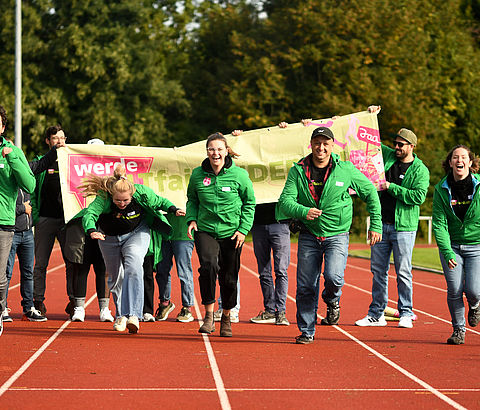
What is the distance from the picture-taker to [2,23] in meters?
41.2

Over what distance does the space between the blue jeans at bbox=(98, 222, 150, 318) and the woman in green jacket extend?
3087 millimetres

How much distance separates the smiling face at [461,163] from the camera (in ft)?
30.1

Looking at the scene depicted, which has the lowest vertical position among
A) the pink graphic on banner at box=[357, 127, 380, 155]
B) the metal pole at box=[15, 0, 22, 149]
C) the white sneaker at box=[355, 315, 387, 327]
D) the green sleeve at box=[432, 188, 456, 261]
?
the white sneaker at box=[355, 315, 387, 327]

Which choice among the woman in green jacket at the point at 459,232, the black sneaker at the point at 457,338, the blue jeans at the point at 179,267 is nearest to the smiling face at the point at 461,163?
the woman in green jacket at the point at 459,232

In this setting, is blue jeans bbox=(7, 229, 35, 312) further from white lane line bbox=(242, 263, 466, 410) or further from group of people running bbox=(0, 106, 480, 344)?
white lane line bbox=(242, 263, 466, 410)

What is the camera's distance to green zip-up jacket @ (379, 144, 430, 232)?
33.9 feet

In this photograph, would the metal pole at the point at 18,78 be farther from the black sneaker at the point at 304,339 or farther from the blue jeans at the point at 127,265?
the black sneaker at the point at 304,339

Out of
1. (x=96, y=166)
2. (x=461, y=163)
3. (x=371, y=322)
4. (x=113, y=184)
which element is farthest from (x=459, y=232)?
(x=96, y=166)

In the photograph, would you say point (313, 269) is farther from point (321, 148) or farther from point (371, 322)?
point (371, 322)

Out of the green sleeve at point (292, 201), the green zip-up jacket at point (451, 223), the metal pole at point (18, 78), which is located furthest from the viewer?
the metal pole at point (18, 78)

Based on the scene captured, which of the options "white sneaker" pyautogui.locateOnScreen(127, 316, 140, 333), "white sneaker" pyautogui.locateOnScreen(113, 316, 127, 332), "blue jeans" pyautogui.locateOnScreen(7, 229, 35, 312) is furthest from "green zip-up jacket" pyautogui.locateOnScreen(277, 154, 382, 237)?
"blue jeans" pyautogui.locateOnScreen(7, 229, 35, 312)

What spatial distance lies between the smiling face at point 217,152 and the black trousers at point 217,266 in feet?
2.44

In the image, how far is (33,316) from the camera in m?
10.8

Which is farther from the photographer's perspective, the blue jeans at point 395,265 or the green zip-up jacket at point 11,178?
the blue jeans at point 395,265
